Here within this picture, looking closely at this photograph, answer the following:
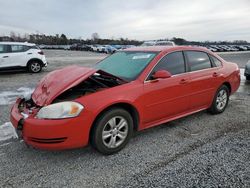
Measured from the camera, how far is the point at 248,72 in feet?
31.4

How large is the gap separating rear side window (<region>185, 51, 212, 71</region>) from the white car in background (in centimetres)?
902

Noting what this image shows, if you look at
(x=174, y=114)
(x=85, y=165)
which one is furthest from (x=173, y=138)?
(x=85, y=165)

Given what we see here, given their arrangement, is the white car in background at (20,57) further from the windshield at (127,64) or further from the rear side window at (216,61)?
the rear side window at (216,61)

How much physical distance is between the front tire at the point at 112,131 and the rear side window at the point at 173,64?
98cm

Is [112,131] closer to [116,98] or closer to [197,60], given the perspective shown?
[116,98]

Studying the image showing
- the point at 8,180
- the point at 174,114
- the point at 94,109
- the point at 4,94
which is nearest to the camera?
the point at 8,180

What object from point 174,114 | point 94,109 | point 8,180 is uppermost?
point 94,109

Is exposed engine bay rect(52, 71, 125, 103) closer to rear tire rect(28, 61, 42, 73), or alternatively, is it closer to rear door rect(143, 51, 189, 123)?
rear door rect(143, 51, 189, 123)

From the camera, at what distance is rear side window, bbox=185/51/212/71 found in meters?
4.56

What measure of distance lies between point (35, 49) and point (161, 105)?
31.9 feet

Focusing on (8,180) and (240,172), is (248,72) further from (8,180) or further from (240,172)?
(8,180)

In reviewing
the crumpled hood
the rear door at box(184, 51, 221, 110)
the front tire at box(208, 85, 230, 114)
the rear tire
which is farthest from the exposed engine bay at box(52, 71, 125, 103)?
the rear tire

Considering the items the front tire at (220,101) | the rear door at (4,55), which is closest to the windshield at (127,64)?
the front tire at (220,101)

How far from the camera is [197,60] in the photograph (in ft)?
15.5
